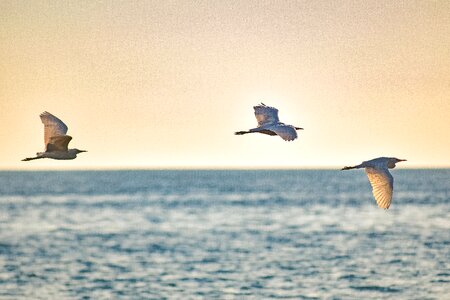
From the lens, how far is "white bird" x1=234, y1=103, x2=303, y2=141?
1988cm

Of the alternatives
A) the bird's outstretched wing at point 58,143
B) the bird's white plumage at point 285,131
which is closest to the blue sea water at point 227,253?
the bird's outstretched wing at point 58,143

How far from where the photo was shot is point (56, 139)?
23781mm

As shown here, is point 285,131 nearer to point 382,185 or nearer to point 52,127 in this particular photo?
point 382,185

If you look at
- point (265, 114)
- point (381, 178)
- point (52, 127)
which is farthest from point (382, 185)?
point (52, 127)

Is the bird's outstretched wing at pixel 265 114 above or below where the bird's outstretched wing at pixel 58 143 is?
above

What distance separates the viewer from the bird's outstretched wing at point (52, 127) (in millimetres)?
24031

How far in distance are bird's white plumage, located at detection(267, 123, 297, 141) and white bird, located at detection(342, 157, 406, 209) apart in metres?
2.19

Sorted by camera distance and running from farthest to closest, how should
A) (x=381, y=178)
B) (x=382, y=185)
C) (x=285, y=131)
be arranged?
(x=381, y=178) < (x=382, y=185) < (x=285, y=131)

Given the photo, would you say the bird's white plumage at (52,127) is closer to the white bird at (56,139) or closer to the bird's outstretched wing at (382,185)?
the white bird at (56,139)

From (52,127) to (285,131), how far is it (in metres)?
6.52

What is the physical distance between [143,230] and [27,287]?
39.1 metres

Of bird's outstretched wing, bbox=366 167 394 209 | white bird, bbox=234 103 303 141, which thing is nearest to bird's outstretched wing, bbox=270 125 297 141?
white bird, bbox=234 103 303 141

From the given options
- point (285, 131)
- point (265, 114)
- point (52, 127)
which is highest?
point (265, 114)

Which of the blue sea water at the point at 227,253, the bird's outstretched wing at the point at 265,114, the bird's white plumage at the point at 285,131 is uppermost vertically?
the bird's outstretched wing at the point at 265,114
